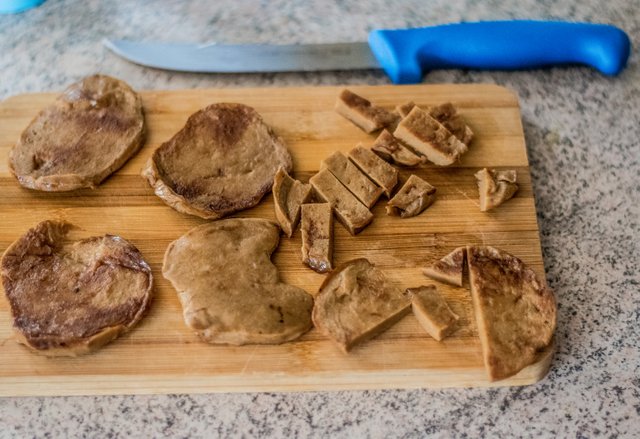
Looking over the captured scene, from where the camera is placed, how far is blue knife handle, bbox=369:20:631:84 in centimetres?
303

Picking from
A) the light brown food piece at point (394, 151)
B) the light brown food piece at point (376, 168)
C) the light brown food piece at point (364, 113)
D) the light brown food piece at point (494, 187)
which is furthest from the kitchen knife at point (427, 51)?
the light brown food piece at point (494, 187)

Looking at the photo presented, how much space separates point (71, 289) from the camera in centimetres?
238

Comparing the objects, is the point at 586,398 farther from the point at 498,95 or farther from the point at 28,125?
the point at 28,125

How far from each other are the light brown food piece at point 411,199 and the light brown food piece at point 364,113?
33 centimetres

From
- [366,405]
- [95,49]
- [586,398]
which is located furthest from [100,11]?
[586,398]

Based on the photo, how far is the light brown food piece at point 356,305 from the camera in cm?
225

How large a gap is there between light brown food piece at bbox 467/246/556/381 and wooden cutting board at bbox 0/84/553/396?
6 cm

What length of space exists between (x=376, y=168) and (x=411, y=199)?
201mm

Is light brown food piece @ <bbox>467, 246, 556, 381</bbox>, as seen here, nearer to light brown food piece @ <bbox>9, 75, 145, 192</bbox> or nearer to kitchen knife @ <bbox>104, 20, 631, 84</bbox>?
kitchen knife @ <bbox>104, 20, 631, 84</bbox>

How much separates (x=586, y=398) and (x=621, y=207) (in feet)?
2.87

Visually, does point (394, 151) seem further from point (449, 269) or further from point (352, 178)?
point (449, 269)

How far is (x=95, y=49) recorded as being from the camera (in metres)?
3.38

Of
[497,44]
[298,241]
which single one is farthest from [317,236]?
[497,44]

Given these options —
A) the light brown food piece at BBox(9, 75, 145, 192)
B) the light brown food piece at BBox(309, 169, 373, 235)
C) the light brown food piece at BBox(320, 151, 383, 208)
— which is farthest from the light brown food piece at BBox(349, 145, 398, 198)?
the light brown food piece at BBox(9, 75, 145, 192)
